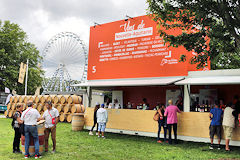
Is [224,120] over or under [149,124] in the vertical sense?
over

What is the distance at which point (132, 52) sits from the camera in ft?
40.1

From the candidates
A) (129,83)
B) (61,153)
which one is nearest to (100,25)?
(129,83)

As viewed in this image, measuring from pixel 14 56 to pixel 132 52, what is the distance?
64.9 ft

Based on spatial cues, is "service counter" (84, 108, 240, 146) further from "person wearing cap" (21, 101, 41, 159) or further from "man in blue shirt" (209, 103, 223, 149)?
"person wearing cap" (21, 101, 41, 159)

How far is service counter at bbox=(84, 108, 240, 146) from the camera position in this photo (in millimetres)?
8953

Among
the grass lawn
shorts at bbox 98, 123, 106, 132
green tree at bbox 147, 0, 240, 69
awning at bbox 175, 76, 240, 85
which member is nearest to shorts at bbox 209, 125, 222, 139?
the grass lawn

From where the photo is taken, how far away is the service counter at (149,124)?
8.95m

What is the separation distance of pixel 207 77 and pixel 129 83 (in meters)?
3.18

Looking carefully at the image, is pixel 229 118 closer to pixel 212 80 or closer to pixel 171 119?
pixel 212 80

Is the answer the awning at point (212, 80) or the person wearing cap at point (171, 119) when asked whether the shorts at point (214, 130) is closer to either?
the person wearing cap at point (171, 119)

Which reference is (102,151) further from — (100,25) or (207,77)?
(100,25)

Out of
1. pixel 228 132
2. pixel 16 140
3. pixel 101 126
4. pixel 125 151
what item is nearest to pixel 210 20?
pixel 228 132

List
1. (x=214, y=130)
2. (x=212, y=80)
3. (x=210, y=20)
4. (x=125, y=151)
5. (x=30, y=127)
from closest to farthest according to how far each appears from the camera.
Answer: (x=30, y=127), (x=210, y=20), (x=125, y=151), (x=214, y=130), (x=212, y=80)

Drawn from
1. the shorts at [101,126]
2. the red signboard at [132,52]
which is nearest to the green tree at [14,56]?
the red signboard at [132,52]
